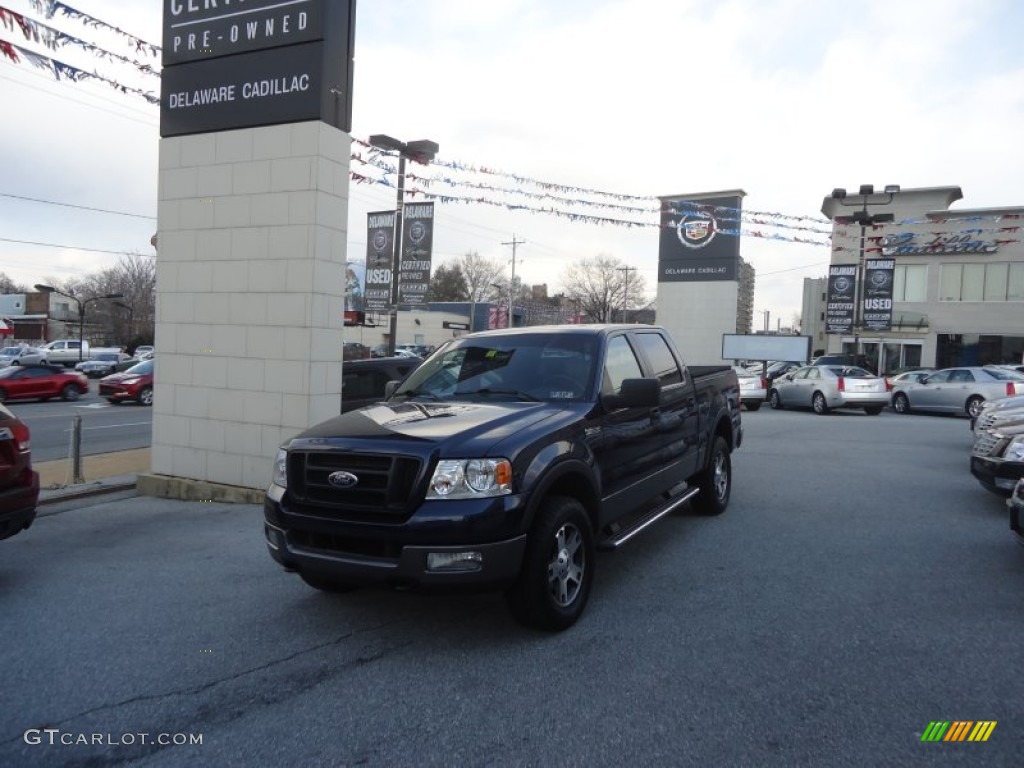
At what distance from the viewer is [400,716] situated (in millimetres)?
3416

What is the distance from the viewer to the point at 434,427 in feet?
14.3

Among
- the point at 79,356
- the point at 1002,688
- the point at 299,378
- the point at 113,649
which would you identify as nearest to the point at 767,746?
the point at 1002,688

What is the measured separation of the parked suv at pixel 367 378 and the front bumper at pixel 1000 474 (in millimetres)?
6615

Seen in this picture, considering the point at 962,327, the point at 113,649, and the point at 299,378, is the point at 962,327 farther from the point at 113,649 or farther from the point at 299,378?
the point at 113,649

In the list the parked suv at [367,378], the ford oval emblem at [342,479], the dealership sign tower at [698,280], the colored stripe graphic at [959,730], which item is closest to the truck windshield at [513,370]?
the ford oval emblem at [342,479]

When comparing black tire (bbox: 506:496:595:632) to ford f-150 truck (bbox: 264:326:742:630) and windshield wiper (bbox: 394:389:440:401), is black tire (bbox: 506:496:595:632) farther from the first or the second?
windshield wiper (bbox: 394:389:440:401)

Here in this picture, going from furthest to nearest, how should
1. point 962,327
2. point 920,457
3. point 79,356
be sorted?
point 79,356 → point 962,327 → point 920,457

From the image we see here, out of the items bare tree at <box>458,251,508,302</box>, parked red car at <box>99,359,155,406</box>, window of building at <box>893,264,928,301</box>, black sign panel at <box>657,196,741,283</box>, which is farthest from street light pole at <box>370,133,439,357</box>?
bare tree at <box>458,251,508,302</box>

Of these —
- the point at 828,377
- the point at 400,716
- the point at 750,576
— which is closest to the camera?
the point at 400,716

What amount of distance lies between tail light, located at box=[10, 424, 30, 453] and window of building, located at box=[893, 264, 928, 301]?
146 feet

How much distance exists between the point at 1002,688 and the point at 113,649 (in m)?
4.66

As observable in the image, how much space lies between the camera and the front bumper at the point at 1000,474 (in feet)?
23.0

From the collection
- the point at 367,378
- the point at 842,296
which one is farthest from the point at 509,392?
the point at 842,296

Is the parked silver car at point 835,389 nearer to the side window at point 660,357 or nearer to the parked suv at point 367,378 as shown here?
the parked suv at point 367,378
